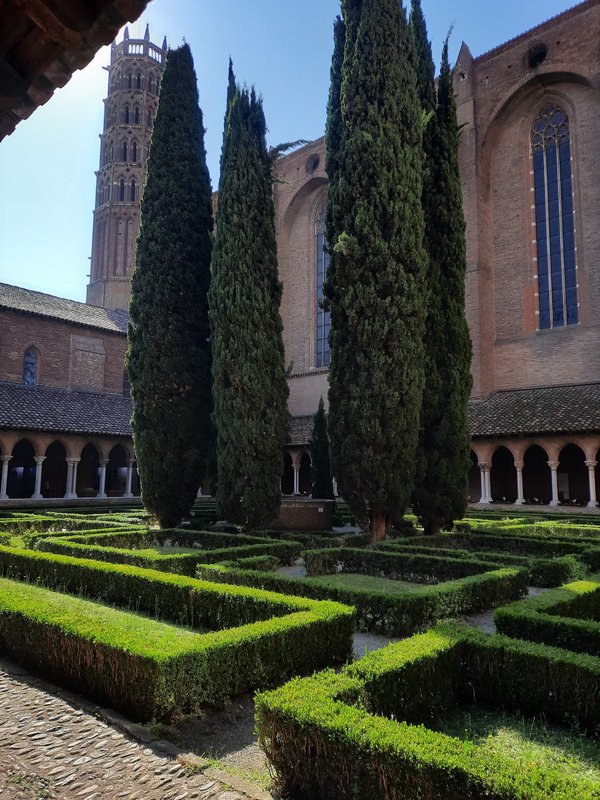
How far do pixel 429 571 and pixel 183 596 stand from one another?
4.23 metres

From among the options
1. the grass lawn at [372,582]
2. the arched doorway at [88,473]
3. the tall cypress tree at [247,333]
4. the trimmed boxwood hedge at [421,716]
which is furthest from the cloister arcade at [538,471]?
the trimmed boxwood hedge at [421,716]

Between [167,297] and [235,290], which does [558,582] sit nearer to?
[235,290]

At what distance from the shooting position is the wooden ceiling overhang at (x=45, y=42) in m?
1.68

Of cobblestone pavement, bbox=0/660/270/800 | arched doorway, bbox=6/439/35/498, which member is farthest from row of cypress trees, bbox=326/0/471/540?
arched doorway, bbox=6/439/35/498

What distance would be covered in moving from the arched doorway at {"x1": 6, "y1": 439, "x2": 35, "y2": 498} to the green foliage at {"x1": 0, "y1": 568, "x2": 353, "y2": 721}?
21.2 m

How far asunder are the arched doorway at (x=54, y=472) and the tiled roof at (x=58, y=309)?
21.4 feet

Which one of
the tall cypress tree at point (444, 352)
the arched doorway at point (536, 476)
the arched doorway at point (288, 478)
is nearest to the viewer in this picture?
the tall cypress tree at point (444, 352)

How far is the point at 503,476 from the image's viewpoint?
25078mm

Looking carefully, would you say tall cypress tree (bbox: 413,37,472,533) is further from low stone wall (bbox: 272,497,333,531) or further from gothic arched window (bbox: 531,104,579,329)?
gothic arched window (bbox: 531,104,579,329)

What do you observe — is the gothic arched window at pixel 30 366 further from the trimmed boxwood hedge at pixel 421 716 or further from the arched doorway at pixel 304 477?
the trimmed boxwood hedge at pixel 421 716

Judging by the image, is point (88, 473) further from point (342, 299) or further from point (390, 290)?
point (390, 290)

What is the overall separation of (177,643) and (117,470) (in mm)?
25650

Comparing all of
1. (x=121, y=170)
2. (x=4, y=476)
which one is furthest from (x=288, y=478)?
(x=121, y=170)

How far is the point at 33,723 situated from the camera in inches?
161
